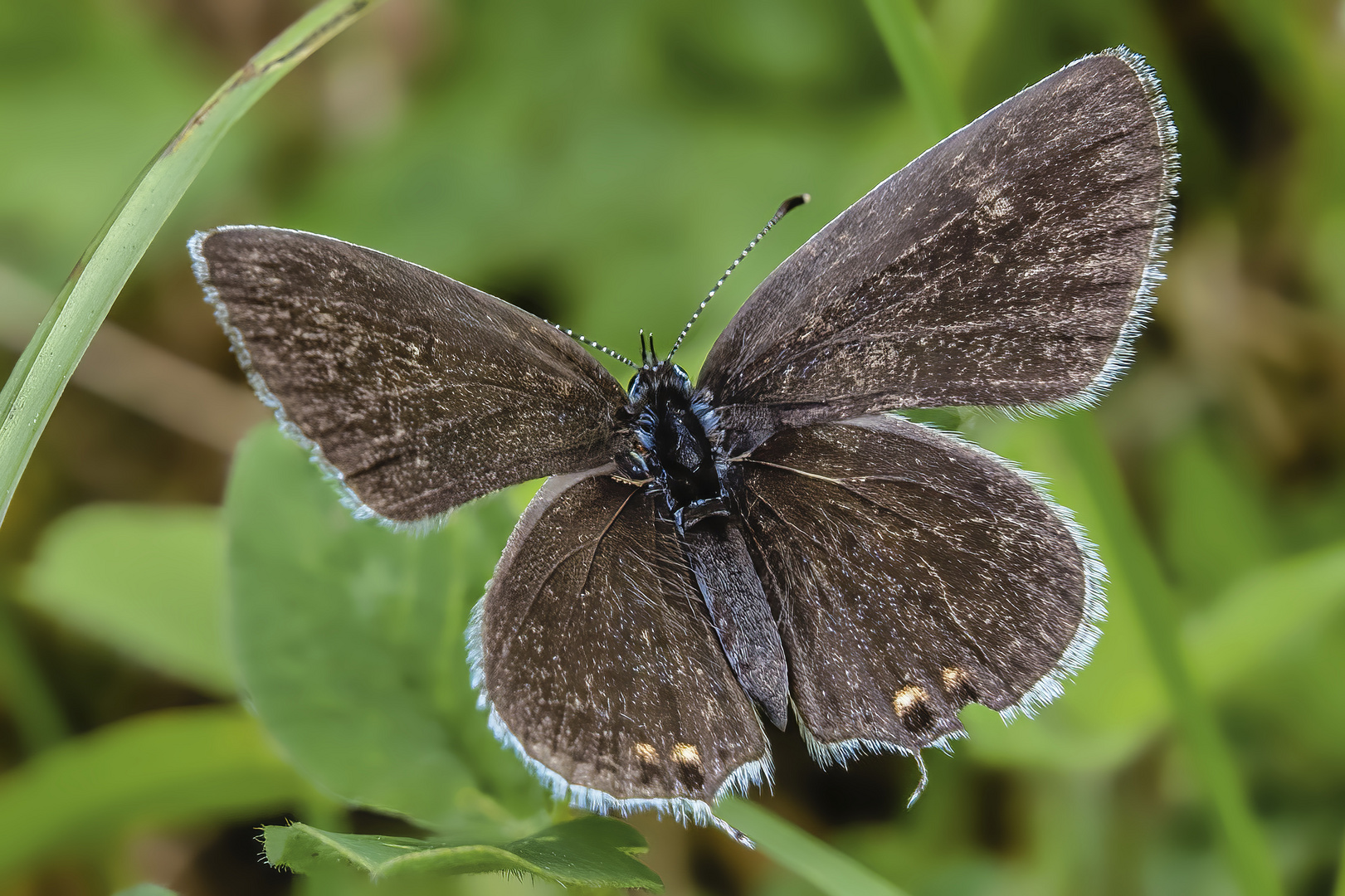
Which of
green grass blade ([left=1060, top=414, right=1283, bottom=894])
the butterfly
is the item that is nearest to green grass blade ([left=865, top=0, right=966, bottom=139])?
the butterfly

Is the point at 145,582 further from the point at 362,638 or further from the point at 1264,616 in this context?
the point at 1264,616

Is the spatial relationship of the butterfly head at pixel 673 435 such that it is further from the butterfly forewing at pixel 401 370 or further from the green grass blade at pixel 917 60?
the green grass blade at pixel 917 60

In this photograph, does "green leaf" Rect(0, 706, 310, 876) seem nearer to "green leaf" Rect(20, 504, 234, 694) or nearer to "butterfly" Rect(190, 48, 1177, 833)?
"green leaf" Rect(20, 504, 234, 694)

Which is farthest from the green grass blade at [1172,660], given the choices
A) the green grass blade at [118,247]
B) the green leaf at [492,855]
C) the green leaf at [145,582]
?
the green leaf at [145,582]

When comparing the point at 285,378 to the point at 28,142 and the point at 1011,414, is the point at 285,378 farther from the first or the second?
the point at 28,142

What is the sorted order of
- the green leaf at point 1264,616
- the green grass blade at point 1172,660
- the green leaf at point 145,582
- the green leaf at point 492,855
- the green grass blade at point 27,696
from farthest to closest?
the green grass blade at point 27,696, the green leaf at point 145,582, the green leaf at point 1264,616, the green grass blade at point 1172,660, the green leaf at point 492,855

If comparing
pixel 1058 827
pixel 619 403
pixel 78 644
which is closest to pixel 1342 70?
pixel 1058 827
